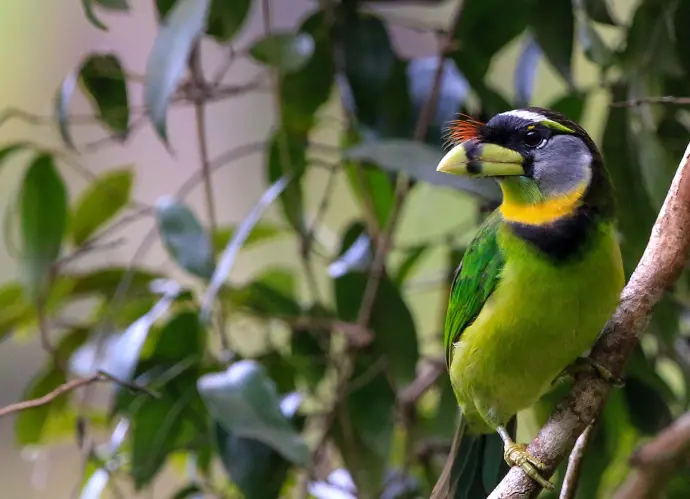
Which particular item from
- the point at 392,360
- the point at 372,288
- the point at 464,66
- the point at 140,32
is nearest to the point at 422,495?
the point at 392,360

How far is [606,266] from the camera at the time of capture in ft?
3.41

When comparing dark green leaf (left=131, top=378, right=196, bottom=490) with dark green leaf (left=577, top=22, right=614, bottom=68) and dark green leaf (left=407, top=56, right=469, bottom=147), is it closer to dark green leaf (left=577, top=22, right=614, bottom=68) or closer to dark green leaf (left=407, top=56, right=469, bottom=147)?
dark green leaf (left=407, top=56, right=469, bottom=147)

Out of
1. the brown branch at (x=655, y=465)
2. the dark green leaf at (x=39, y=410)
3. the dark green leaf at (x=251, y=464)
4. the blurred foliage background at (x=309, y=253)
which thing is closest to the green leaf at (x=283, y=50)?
the blurred foliage background at (x=309, y=253)

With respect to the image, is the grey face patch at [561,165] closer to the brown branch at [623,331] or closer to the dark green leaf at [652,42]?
the brown branch at [623,331]

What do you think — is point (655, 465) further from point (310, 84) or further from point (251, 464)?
point (310, 84)

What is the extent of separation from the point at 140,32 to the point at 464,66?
66.4 inches

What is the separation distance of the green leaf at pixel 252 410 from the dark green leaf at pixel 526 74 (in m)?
0.73

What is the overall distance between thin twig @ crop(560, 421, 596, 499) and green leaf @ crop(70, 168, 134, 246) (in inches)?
40.0

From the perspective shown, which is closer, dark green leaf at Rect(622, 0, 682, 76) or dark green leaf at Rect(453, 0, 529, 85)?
dark green leaf at Rect(622, 0, 682, 76)

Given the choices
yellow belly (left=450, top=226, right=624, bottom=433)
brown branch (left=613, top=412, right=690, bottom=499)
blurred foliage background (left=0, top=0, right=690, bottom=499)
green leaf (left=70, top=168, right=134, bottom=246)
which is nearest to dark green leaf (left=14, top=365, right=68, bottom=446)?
blurred foliage background (left=0, top=0, right=690, bottom=499)

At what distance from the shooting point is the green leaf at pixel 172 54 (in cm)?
119

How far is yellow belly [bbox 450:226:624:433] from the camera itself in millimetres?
1028

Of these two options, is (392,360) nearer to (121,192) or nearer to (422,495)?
(422,495)

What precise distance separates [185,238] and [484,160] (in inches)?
20.9
